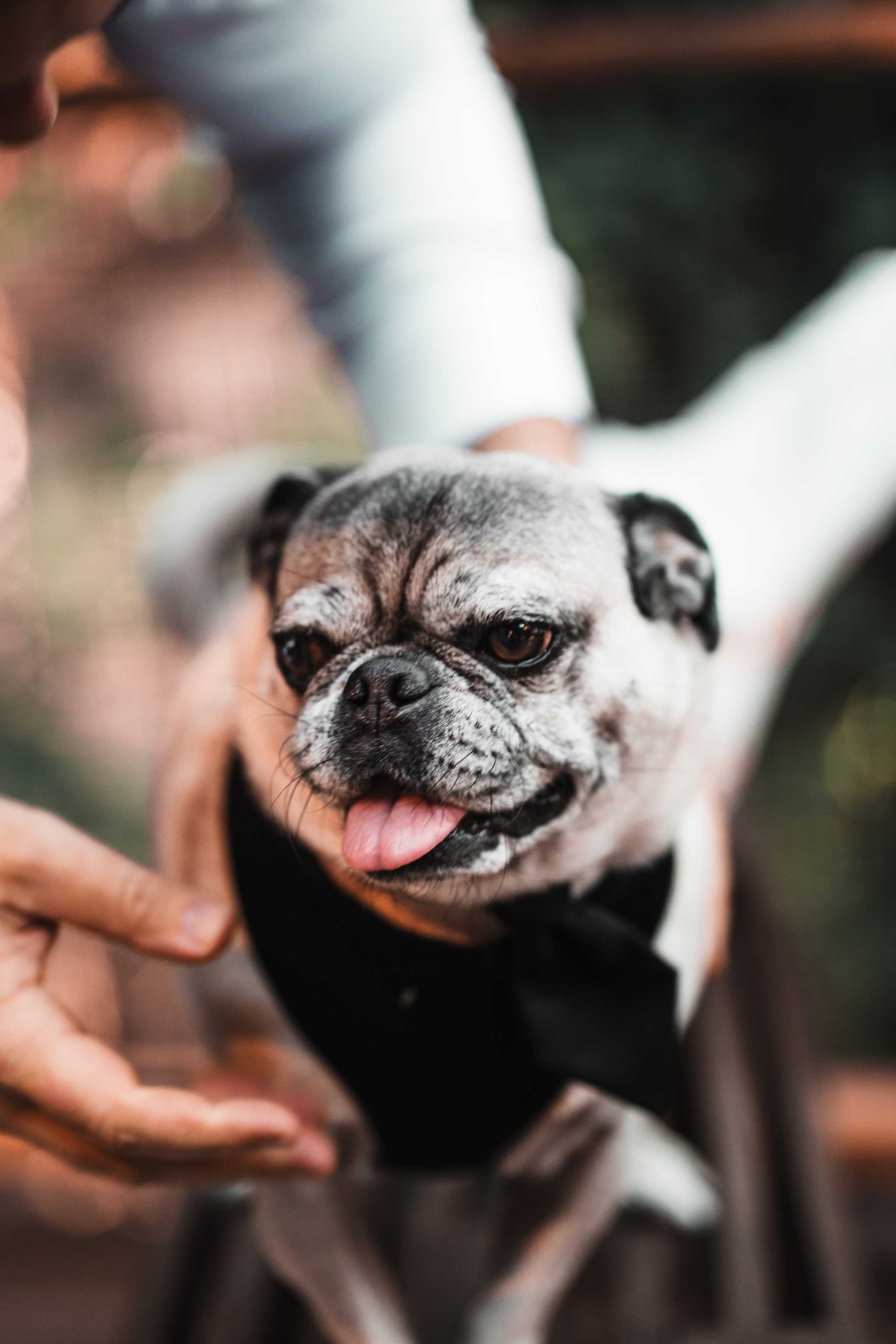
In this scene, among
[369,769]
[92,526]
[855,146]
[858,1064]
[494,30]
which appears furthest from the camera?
[858,1064]

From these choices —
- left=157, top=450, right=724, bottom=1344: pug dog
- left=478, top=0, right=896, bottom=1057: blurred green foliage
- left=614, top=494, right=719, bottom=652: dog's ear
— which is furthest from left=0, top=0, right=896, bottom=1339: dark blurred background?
left=614, top=494, right=719, bottom=652: dog's ear

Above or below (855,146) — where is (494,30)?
above

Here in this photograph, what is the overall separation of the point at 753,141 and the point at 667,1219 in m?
1.14

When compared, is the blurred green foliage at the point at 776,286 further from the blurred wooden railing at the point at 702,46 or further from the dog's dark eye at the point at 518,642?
the dog's dark eye at the point at 518,642

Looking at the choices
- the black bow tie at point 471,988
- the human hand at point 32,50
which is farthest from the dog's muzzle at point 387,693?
the human hand at point 32,50

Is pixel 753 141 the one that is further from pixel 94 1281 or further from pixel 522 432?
pixel 94 1281

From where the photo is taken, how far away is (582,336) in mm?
1245

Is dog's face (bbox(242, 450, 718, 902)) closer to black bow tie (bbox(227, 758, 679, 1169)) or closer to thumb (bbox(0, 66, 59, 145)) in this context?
black bow tie (bbox(227, 758, 679, 1169))

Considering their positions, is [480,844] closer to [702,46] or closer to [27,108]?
[27,108]

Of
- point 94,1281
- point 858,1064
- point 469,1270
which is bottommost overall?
point 858,1064

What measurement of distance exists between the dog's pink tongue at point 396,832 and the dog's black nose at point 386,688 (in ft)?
0.10

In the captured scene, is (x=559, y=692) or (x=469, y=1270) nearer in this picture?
(x=559, y=692)

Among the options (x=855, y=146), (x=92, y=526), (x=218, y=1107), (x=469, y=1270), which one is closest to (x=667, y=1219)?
(x=469, y=1270)

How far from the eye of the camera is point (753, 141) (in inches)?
45.2
